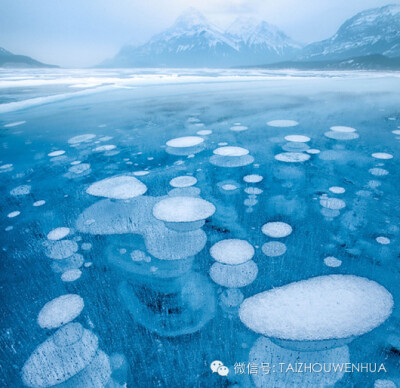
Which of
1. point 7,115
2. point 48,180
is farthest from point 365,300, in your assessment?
point 7,115

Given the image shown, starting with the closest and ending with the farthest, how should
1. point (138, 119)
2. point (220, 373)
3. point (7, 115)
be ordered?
point (220, 373)
point (138, 119)
point (7, 115)

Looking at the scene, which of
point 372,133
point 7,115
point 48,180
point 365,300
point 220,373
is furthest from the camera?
point 7,115

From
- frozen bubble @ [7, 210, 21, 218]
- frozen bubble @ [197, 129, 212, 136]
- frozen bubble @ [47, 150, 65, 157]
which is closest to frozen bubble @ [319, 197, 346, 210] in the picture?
frozen bubble @ [197, 129, 212, 136]

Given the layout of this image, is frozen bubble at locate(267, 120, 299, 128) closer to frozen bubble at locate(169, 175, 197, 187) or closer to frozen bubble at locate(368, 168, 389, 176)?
frozen bubble at locate(368, 168, 389, 176)

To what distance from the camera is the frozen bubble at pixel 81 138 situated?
4.23 metres

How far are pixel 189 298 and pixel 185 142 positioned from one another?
2.92 m

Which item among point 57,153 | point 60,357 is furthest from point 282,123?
point 60,357

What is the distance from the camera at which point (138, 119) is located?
5.66 meters

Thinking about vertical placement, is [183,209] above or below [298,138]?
below

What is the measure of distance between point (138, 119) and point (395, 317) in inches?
215

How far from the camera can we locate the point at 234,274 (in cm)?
154

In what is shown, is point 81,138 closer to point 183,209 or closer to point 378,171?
point 183,209

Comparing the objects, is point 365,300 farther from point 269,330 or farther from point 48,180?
point 48,180

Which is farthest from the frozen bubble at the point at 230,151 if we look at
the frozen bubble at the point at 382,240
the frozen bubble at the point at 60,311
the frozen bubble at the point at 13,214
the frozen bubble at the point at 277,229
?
the frozen bubble at the point at 60,311
